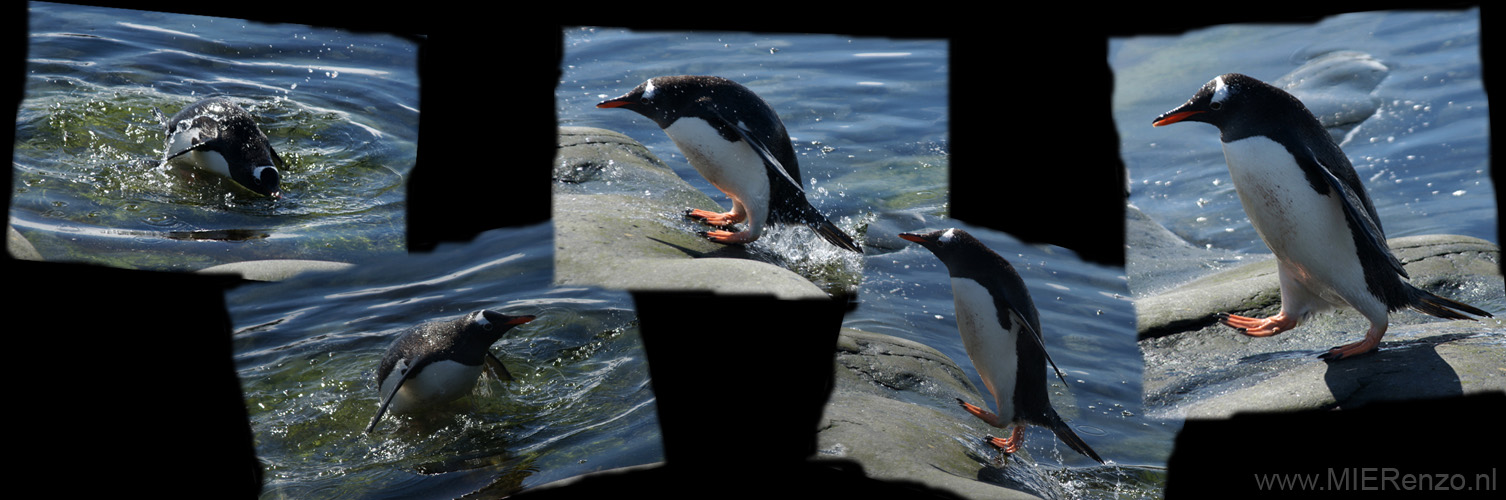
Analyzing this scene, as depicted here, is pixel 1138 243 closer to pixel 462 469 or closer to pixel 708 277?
pixel 708 277

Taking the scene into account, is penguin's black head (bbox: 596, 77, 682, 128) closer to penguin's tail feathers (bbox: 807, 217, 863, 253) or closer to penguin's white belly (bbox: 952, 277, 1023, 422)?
penguin's tail feathers (bbox: 807, 217, 863, 253)

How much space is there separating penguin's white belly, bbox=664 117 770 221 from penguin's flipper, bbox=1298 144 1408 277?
7.54 feet

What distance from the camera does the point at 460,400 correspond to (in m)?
4.25

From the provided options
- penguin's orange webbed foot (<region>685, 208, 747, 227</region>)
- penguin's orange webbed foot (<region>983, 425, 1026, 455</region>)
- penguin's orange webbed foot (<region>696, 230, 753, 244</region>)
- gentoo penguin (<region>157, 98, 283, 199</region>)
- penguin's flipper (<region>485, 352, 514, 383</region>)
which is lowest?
penguin's orange webbed foot (<region>983, 425, 1026, 455</region>)

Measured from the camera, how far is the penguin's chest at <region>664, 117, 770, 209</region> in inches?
197

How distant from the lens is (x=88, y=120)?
22.1 feet

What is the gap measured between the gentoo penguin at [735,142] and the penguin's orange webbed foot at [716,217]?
0.61 ft

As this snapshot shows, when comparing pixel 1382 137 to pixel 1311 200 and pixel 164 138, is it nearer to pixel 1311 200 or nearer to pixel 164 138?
pixel 1311 200

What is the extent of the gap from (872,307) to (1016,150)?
1.31m

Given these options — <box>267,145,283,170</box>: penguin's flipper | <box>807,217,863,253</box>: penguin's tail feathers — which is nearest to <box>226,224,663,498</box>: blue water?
<box>807,217,863,253</box>: penguin's tail feathers

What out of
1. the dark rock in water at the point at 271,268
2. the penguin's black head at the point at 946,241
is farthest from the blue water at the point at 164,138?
the penguin's black head at the point at 946,241

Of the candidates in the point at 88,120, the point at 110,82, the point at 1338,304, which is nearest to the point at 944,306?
the point at 1338,304

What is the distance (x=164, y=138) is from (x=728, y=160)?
13.4ft

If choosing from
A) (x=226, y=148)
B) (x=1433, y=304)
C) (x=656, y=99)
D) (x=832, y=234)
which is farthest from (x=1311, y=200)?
(x=226, y=148)
